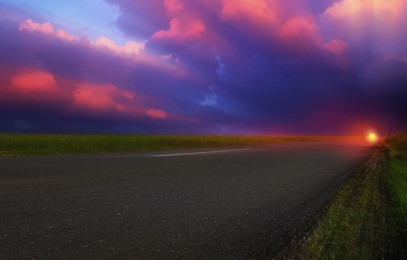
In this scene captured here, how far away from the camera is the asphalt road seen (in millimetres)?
4008

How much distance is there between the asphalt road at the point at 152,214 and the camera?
4008mm

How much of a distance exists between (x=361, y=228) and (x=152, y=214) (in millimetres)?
3368

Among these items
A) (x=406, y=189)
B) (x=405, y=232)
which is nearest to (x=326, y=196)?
(x=406, y=189)

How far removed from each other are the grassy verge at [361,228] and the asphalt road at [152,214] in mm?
392

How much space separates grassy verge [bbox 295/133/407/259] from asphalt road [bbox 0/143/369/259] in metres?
0.39

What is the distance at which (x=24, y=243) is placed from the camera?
407 cm

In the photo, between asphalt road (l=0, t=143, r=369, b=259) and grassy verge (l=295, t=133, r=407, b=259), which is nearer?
grassy verge (l=295, t=133, r=407, b=259)

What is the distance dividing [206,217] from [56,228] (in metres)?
2.36

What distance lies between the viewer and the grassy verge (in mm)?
3854

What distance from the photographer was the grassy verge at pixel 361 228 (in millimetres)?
3854

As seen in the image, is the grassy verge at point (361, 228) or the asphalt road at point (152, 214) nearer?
the grassy verge at point (361, 228)

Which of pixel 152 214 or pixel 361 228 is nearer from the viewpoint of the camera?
pixel 361 228

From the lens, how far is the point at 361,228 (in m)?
4.79

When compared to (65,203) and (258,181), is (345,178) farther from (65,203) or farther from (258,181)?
(65,203)
